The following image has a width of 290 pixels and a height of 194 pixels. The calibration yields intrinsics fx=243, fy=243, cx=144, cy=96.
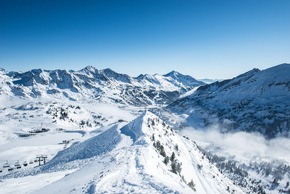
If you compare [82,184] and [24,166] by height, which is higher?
[82,184]

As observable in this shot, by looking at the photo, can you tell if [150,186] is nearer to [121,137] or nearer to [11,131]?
[121,137]

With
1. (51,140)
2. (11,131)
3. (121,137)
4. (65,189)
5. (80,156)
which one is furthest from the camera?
(11,131)

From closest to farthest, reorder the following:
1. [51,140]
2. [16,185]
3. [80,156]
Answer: [16,185] < [80,156] < [51,140]

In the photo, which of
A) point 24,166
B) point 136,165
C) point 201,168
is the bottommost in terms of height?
point 201,168

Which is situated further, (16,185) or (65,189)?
(16,185)

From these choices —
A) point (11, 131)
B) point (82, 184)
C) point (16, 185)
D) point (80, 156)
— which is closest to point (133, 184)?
point (82, 184)

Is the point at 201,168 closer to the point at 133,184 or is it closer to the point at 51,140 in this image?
the point at 133,184

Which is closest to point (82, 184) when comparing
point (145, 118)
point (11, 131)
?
point (145, 118)

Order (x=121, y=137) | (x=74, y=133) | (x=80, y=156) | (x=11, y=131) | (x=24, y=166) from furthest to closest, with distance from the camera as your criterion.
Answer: (x=11, y=131), (x=74, y=133), (x=24, y=166), (x=121, y=137), (x=80, y=156)

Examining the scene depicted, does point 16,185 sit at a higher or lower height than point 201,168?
higher
